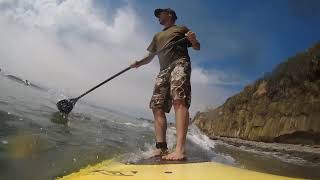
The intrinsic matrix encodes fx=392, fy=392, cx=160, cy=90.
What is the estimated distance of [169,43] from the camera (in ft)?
16.4

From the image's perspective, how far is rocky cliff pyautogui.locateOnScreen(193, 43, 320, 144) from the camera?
29.1 metres

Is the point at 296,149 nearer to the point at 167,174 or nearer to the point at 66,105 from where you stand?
the point at 66,105

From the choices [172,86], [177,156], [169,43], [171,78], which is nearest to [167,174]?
[177,156]

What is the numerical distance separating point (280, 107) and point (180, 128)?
3233cm

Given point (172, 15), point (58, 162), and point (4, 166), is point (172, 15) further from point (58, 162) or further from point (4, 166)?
point (4, 166)

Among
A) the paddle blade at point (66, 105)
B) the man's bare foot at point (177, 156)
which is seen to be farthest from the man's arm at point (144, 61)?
the paddle blade at point (66, 105)

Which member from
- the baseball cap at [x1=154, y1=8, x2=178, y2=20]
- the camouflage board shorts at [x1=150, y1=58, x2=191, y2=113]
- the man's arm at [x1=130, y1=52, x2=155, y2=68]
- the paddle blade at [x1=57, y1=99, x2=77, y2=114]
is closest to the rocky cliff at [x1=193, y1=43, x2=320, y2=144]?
the paddle blade at [x1=57, y1=99, x2=77, y2=114]

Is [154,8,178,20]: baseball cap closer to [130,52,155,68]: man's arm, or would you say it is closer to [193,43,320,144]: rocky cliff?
[130,52,155,68]: man's arm

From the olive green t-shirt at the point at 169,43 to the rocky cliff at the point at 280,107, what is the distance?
23.9 meters

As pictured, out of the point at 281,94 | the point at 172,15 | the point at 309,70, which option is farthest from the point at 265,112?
the point at 172,15

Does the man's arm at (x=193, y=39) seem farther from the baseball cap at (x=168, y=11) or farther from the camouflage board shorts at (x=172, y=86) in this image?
the baseball cap at (x=168, y=11)

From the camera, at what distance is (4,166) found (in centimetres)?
358

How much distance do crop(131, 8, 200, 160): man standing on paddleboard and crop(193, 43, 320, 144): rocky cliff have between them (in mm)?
23954

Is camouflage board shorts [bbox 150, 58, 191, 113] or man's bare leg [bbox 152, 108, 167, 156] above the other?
camouflage board shorts [bbox 150, 58, 191, 113]
